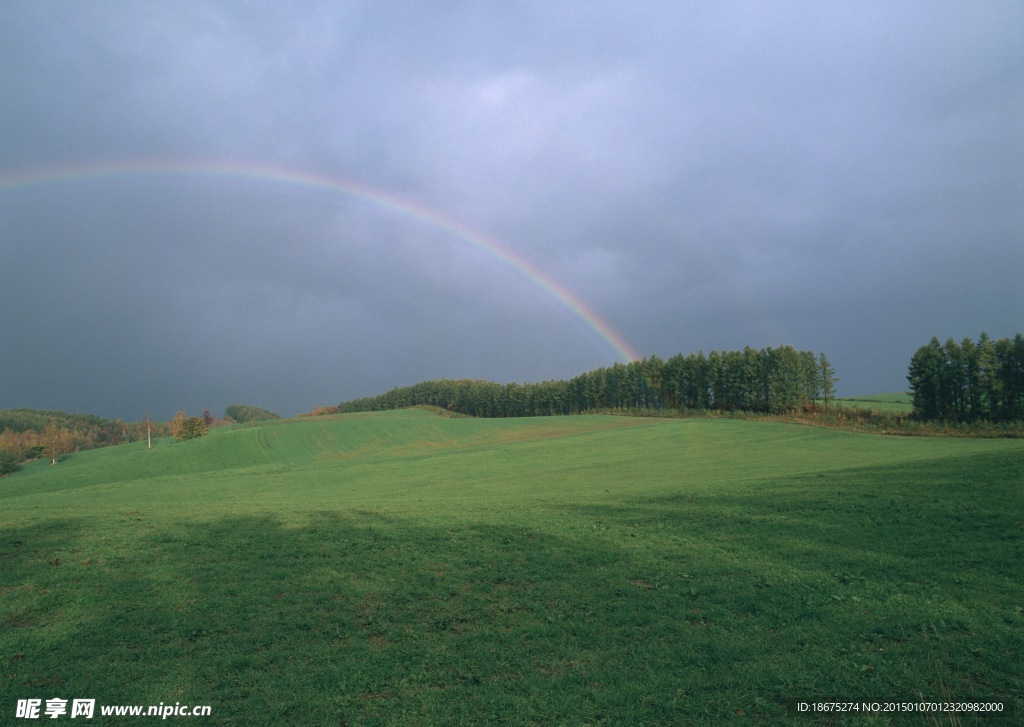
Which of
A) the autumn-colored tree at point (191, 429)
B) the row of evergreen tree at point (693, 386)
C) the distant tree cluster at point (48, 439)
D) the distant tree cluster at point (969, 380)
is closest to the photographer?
the distant tree cluster at point (969, 380)

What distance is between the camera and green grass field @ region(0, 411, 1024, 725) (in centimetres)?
723

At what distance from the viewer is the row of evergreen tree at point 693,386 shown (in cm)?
11625

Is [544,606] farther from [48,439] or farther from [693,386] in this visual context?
[48,439]

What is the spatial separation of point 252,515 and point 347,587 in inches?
474

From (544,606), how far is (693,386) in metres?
130

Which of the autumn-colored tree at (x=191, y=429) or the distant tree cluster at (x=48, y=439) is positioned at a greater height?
the autumn-colored tree at (x=191, y=429)

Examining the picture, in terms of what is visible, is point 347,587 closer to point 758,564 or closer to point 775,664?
point 775,664

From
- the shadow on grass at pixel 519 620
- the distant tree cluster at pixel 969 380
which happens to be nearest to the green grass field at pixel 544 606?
the shadow on grass at pixel 519 620

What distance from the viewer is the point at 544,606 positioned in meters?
10.6

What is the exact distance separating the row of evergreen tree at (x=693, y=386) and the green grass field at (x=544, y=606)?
102552 mm

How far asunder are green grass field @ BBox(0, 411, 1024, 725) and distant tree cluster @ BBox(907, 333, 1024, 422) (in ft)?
255

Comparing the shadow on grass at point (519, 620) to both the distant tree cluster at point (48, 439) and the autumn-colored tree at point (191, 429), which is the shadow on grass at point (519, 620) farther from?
the distant tree cluster at point (48, 439)

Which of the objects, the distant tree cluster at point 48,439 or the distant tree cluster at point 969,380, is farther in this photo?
the distant tree cluster at point 48,439

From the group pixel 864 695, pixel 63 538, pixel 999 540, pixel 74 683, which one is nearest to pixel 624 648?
pixel 864 695
